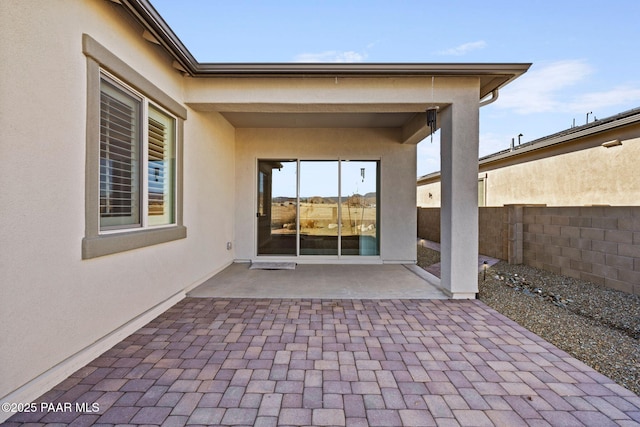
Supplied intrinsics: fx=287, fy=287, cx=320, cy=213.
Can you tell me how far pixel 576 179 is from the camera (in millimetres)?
8086

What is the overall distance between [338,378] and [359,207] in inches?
205

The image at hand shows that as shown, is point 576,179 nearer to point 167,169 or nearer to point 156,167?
point 167,169

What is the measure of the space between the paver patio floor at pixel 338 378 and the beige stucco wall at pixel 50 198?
380 millimetres

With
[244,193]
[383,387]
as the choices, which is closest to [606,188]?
[383,387]

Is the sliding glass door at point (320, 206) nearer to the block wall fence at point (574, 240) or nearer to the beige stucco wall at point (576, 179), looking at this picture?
the block wall fence at point (574, 240)

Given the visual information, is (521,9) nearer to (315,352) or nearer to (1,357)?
(315,352)

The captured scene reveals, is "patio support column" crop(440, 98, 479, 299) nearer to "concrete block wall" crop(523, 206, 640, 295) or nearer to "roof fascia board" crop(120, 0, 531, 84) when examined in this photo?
"roof fascia board" crop(120, 0, 531, 84)

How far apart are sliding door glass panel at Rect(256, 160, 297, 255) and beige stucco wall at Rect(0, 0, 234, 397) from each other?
12.9ft

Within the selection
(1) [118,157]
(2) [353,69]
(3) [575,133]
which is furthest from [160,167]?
(3) [575,133]

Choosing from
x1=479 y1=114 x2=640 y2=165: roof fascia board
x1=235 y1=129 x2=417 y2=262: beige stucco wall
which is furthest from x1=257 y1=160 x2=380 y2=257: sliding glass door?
x1=479 y1=114 x2=640 y2=165: roof fascia board

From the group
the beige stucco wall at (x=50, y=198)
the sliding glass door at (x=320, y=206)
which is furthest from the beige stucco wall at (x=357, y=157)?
the beige stucco wall at (x=50, y=198)

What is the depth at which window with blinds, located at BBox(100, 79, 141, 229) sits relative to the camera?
300cm

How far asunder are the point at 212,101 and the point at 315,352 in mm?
3944

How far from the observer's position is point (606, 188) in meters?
7.23
